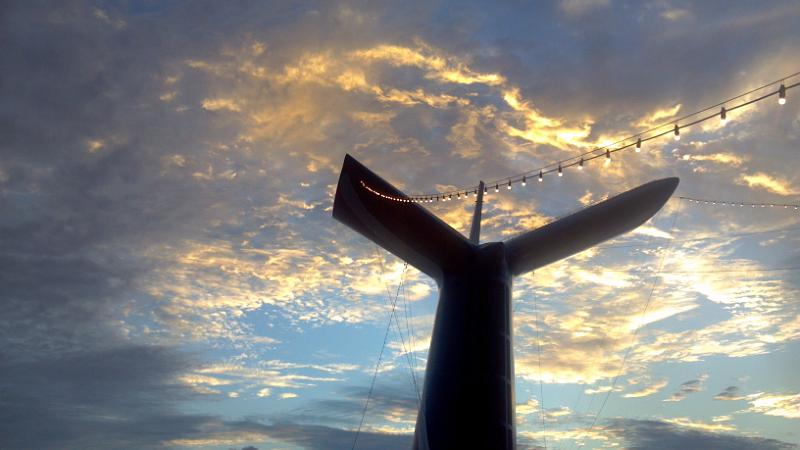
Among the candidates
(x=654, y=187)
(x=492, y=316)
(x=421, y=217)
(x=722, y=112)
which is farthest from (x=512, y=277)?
(x=722, y=112)

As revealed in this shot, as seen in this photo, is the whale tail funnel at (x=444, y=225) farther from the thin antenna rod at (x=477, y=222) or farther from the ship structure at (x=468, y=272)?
the thin antenna rod at (x=477, y=222)

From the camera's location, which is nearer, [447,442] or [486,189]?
[447,442]

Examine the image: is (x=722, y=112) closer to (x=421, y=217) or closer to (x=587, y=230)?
(x=587, y=230)

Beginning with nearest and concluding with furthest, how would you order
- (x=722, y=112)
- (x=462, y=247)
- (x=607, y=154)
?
(x=722, y=112)
(x=607, y=154)
(x=462, y=247)

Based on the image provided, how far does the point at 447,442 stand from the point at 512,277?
5.86 metres

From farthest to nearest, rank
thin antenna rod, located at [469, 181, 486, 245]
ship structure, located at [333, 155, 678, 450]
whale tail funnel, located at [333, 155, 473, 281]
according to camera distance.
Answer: thin antenna rod, located at [469, 181, 486, 245] → whale tail funnel, located at [333, 155, 473, 281] → ship structure, located at [333, 155, 678, 450]

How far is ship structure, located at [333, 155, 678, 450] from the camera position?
1647 cm

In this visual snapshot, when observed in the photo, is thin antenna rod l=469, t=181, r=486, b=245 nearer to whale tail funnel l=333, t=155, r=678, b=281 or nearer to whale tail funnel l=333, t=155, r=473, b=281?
whale tail funnel l=333, t=155, r=678, b=281

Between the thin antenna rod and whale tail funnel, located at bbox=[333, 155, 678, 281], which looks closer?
whale tail funnel, located at bbox=[333, 155, 678, 281]

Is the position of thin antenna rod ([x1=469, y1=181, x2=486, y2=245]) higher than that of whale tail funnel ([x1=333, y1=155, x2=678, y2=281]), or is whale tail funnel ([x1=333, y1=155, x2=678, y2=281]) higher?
thin antenna rod ([x1=469, y1=181, x2=486, y2=245])

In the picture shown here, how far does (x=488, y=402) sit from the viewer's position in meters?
16.5

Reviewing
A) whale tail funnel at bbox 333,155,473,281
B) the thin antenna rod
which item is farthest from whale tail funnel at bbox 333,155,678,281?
the thin antenna rod

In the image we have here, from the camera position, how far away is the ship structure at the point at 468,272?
648 inches

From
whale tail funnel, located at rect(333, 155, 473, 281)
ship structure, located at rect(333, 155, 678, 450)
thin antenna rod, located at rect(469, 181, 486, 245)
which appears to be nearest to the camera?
ship structure, located at rect(333, 155, 678, 450)
